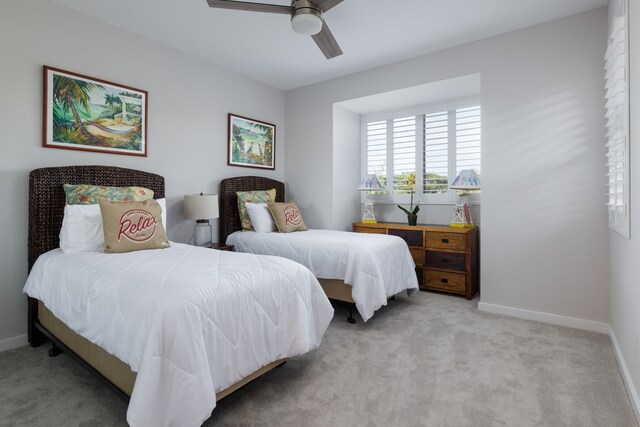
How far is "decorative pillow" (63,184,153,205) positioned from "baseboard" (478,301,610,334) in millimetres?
3284

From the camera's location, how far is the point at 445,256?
3.66m

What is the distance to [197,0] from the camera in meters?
2.55

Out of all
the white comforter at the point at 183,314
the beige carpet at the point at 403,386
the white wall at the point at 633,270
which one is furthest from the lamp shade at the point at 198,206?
the white wall at the point at 633,270

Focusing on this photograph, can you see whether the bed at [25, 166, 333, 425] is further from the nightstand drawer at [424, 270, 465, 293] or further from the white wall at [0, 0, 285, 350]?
the nightstand drawer at [424, 270, 465, 293]

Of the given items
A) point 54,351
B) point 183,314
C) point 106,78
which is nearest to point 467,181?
point 183,314

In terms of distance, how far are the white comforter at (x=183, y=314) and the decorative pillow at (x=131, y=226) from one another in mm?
158

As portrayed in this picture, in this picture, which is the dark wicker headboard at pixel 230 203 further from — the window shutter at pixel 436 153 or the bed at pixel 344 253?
the window shutter at pixel 436 153

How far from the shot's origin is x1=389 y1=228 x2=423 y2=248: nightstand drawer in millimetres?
3822

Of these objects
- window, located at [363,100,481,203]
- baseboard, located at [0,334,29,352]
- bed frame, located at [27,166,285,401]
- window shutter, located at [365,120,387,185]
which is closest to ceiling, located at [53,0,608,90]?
window, located at [363,100,481,203]

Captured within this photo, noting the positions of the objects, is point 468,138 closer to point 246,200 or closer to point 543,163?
point 543,163

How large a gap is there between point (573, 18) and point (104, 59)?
13.1ft

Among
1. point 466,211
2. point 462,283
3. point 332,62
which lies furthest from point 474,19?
point 462,283

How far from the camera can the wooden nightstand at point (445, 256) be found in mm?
3531

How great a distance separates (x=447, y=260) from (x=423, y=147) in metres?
1.53
